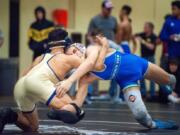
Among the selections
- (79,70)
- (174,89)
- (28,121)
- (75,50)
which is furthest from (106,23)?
(79,70)

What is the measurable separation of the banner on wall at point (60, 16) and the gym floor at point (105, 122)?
129 inches

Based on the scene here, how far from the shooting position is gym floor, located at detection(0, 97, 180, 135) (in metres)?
9.92

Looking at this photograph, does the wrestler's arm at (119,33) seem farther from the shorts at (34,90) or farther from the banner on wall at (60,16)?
the shorts at (34,90)

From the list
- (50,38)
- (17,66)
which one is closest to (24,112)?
(50,38)

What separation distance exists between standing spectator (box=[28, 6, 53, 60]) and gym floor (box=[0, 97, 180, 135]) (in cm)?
164

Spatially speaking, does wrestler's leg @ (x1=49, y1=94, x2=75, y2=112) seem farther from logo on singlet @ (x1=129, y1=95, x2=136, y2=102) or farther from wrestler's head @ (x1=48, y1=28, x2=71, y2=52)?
logo on singlet @ (x1=129, y1=95, x2=136, y2=102)

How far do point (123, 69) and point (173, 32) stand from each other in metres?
6.35

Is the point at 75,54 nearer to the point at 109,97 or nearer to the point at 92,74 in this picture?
the point at 92,74

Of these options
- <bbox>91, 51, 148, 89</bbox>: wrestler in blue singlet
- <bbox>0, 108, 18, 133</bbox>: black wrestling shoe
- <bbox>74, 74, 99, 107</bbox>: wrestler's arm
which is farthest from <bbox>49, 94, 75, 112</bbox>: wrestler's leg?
<bbox>91, 51, 148, 89</bbox>: wrestler in blue singlet

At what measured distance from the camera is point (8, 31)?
1809cm

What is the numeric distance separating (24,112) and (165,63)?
7.38 metres

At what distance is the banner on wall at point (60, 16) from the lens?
18.0m

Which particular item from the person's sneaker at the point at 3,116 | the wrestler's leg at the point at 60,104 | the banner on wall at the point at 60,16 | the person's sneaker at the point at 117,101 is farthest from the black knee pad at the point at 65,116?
the banner on wall at the point at 60,16

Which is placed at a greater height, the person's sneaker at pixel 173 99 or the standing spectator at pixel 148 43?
the standing spectator at pixel 148 43
